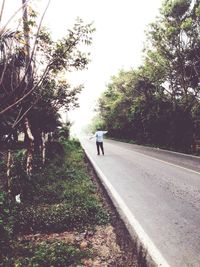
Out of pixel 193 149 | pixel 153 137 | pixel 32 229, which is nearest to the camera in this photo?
pixel 32 229

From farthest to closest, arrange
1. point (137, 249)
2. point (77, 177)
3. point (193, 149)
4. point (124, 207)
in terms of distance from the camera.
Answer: point (193, 149), point (77, 177), point (124, 207), point (137, 249)

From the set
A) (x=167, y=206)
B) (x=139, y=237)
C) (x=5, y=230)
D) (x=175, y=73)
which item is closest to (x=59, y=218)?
(x=5, y=230)

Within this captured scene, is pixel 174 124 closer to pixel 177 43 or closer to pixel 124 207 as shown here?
pixel 177 43

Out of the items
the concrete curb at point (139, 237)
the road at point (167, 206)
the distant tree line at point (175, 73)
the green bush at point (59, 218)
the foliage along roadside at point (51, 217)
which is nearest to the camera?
the concrete curb at point (139, 237)

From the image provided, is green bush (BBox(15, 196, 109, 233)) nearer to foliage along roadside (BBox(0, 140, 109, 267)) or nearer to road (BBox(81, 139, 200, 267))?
foliage along roadside (BBox(0, 140, 109, 267))

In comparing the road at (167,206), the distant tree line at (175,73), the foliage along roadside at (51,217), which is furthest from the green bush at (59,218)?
the distant tree line at (175,73)

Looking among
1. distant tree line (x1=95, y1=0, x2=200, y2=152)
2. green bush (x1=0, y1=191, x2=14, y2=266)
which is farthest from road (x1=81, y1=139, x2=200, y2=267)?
distant tree line (x1=95, y1=0, x2=200, y2=152)

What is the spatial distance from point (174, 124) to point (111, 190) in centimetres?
2012

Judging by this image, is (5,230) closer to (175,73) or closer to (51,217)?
(51,217)

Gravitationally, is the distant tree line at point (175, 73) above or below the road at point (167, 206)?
above

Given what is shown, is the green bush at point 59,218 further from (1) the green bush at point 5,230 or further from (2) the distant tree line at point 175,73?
(2) the distant tree line at point 175,73

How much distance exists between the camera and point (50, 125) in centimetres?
1781

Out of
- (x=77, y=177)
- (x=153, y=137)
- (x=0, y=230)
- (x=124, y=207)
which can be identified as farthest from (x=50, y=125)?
(x=153, y=137)

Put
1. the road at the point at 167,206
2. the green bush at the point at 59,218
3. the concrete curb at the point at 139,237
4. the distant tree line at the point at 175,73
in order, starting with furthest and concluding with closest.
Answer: the distant tree line at the point at 175,73 < the green bush at the point at 59,218 < the road at the point at 167,206 < the concrete curb at the point at 139,237
